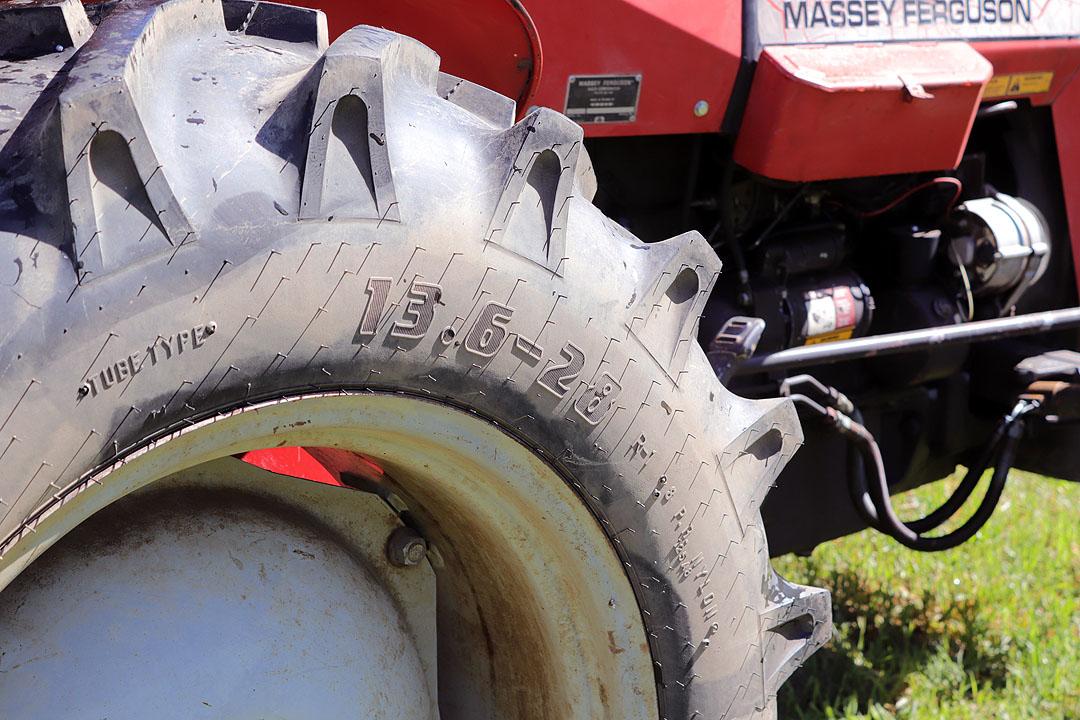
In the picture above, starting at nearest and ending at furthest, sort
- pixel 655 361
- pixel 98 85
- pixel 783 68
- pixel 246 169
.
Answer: pixel 98 85 → pixel 246 169 → pixel 655 361 → pixel 783 68

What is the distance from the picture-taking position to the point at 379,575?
1496mm

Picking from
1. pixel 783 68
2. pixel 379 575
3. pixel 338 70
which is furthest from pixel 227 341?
pixel 783 68

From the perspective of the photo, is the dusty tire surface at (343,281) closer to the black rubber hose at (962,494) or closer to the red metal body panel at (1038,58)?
the black rubber hose at (962,494)

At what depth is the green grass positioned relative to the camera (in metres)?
2.63

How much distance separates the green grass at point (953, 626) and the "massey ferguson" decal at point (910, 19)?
4.61 ft

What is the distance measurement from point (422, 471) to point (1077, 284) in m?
1.69

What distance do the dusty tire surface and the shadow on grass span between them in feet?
3.91

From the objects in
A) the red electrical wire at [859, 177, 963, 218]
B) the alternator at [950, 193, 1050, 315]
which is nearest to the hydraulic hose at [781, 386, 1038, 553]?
the alternator at [950, 193, 1050, 315]

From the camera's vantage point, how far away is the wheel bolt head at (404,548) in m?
1.50

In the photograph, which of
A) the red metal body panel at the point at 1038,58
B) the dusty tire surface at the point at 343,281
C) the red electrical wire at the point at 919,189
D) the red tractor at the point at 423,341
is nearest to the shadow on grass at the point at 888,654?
the red tractor at the point at 423,341

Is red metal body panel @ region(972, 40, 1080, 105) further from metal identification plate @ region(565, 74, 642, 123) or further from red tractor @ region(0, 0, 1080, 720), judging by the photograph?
metal identification plate @ region(565, 74, 642, 123)

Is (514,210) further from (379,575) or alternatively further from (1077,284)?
(1077,284)

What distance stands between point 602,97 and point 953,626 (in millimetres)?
1849

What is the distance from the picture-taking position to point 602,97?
1.80 meters
